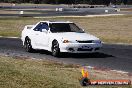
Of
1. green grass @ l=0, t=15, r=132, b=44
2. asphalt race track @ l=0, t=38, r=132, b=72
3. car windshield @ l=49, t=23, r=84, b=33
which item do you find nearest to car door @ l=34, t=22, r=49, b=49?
car windshield @ l=49, t=23, r=84, b=33

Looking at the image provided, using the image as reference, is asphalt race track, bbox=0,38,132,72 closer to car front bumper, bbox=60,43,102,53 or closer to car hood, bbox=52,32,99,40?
car front bumper, bbox=60,43,102,53

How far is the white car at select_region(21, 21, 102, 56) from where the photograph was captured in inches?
680

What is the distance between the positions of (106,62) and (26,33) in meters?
5.51

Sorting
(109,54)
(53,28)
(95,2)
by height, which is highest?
(53,28)

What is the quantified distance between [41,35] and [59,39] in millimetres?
1750

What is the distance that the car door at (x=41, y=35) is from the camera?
18578mm

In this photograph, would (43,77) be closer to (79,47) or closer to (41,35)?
(79,47)

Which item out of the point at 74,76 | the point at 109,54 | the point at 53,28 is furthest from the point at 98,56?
the point at 74,76

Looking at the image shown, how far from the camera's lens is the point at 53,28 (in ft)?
61.1

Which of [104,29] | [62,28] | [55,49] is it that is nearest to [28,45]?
[62,28]

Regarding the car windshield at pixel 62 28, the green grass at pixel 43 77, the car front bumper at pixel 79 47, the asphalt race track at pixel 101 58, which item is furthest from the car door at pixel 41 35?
the green grass at pixel 43 77

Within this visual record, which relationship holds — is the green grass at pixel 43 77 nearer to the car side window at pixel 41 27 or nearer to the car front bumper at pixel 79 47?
the car front bumper at pixel 79 47

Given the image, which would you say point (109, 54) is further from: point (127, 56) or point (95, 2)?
point (95, 2)

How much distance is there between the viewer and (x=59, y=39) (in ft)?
57.2
